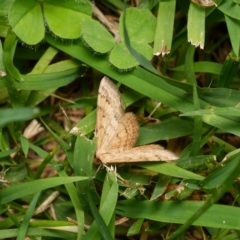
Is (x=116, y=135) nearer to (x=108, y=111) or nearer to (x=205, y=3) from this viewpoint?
(x=108, y=111)

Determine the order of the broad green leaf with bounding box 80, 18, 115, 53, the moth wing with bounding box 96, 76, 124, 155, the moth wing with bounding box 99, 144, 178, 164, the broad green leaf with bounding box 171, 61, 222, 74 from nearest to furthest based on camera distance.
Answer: the moth wing with bounding box 99, 144, 178, 164 → the moth wing with bounding box 96, 76, 124, 155 → the broad green leaf with bounding box 80, 18, 115, 53 → the broad green leaf with bounding box 171, 61, 222, 74

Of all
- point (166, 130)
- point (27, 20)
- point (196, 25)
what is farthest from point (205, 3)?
point (27, 20)

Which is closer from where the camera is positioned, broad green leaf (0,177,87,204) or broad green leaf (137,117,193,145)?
broad green leaf (0,177,87,204)

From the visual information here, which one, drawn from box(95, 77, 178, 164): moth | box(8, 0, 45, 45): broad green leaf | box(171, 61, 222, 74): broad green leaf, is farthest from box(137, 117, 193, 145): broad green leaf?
box(8, 0, 45, 45): broad green leaf

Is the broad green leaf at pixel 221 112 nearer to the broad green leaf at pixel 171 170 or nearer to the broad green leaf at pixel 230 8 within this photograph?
the broad green leaf at pixel 171 170

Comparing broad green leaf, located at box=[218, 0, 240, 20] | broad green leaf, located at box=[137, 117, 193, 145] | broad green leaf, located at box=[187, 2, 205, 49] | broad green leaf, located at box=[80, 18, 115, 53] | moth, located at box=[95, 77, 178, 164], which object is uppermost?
broad green leaf, located at box=[218, 0, 240, 20]

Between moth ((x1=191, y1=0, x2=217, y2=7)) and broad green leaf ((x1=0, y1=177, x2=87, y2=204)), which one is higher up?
moth ((x1=191, y1=0, x2=217, y2=7))

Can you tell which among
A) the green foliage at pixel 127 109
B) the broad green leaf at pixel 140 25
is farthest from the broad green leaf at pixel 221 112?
the broad green leaf at pixel 140 25

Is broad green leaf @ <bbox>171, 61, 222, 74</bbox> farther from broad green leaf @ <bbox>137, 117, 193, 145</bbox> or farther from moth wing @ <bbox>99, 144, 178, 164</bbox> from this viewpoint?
moth wing @ <bbox>99, 144, 178, 164</bbox>
